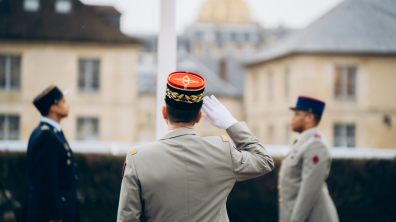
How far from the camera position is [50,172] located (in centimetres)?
321

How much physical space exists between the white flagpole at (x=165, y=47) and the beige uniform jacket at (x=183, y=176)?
72cm

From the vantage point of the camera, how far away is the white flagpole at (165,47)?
9.35ft

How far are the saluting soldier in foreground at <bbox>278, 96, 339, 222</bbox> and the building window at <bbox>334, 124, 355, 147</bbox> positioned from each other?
25092mm

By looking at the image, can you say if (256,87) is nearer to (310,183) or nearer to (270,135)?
(270,135)

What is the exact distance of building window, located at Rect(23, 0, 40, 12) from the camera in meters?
25.0

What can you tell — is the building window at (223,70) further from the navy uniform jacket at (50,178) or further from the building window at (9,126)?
the navy uniform jacket at (50,178)

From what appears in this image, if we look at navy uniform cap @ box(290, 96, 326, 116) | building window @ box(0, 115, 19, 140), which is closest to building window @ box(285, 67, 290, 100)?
building window @ box(0, 115, 19, 140)

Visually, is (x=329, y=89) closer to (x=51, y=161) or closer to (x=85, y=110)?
(x=85, y=110)

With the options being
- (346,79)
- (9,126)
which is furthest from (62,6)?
(346,79)

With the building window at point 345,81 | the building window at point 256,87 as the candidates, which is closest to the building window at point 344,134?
the building window at point 345,81

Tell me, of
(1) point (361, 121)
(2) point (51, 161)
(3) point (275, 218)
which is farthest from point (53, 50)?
(2) point (51, 161)

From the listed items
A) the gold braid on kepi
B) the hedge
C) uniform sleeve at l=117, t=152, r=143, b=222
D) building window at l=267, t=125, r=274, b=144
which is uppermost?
the gold braid on kepi

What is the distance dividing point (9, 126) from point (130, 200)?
2523 cm

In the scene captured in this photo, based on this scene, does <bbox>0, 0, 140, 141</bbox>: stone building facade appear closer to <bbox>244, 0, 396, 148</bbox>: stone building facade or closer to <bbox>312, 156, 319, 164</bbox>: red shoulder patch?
<bbox>244, 0, 396, 148</bbox>: stone building facade
